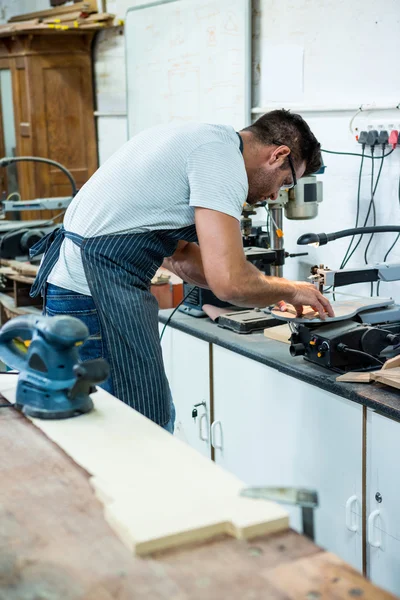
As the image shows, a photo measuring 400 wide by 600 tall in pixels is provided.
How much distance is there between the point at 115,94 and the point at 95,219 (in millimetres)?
2912

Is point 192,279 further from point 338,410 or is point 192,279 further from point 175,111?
point 175,111

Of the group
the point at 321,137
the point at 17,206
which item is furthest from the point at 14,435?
the point at 17,206

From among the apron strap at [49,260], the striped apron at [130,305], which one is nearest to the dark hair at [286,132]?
Answer: the striped apron at [130,305]

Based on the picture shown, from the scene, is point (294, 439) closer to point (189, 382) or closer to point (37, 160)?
point (189, 382)

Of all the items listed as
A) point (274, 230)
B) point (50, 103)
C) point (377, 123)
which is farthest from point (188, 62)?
point (274, 230)

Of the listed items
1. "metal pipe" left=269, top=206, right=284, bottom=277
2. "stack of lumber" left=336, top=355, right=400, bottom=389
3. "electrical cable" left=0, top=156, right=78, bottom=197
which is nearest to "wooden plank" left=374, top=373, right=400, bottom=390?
"stack of lumber" left=336, top=355, right=400, bottom=389

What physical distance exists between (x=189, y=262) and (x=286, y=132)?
484mm

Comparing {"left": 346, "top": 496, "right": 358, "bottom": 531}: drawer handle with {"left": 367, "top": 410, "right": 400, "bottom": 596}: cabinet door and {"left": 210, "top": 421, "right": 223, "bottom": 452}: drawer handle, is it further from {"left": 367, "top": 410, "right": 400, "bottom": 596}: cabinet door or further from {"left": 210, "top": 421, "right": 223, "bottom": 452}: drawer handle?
{"left": 210, "top": 421, "right": 223, "bottom": 452}: drawer handle

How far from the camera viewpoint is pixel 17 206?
383 centimetres

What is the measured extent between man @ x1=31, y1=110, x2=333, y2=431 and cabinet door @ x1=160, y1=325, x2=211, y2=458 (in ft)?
1.97

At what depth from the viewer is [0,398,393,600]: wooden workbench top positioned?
0.90 meters

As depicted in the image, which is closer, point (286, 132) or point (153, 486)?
point (153, 486)

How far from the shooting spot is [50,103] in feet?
15.6

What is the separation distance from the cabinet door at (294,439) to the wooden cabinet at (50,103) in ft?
8.89
